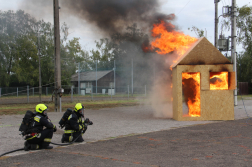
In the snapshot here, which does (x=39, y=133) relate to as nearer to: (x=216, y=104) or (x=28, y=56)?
(x=216, y=104)

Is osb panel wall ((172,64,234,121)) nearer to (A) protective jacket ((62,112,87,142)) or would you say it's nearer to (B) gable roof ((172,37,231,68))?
(B) gable roof ((172,37,231,68))

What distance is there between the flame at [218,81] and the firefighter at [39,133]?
9108 millimetres

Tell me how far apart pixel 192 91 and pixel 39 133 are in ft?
29.4

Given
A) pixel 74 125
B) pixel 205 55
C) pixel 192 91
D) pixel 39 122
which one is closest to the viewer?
pixel 39 122

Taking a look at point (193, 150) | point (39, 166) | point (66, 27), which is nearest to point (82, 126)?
point (39, 166)

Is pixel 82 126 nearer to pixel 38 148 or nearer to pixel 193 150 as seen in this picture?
pixel 38 148

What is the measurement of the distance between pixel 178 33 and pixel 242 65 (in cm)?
4133

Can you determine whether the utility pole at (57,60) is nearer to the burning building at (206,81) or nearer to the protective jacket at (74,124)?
the burning building at (206,81)

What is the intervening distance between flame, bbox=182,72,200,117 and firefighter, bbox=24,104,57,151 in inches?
334

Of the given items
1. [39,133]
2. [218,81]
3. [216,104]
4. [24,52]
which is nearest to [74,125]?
[39,133]

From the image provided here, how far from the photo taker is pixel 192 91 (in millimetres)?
13688

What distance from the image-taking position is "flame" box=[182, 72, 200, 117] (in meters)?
13.5

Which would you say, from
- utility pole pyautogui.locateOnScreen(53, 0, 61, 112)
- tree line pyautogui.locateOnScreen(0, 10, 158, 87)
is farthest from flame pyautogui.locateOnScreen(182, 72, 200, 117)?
tree line pyautogui.locateOnScreen(0, 10, 158, 87)

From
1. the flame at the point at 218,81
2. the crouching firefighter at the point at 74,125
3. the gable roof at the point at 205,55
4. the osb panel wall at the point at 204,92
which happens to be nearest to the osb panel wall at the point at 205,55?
the gable roof at the point at 205,55
